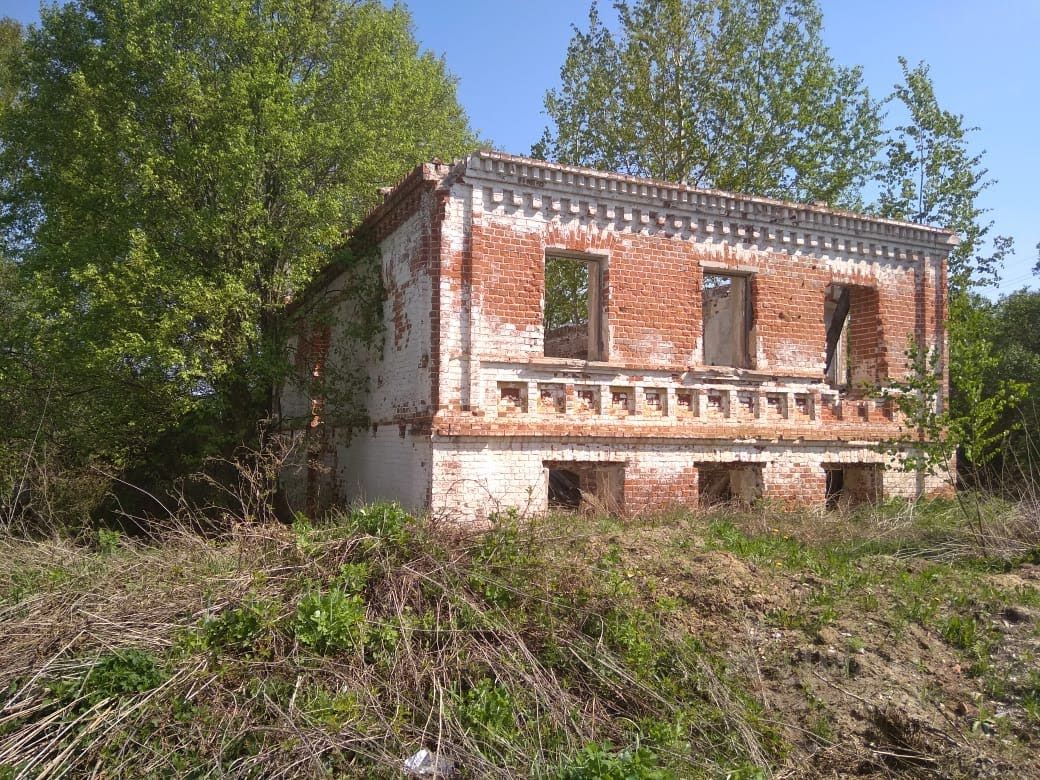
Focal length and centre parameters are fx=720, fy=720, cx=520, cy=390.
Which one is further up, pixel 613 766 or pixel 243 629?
pixel 243 629

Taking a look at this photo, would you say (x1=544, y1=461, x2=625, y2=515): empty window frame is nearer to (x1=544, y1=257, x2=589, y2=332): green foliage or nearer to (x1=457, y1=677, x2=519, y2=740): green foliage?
(x1=457, y1=677, x2=519, y2=740): green foliage

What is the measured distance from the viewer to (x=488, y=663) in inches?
201

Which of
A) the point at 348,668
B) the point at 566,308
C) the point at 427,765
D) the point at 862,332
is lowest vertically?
the point at 427,765

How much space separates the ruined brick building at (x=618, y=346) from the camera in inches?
372

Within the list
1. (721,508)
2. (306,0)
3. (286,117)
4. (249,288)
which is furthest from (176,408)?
(721,508)

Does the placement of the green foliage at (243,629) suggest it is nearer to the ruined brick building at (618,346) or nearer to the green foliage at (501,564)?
the green foliage at (501,564)

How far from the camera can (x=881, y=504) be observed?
11.1 metres

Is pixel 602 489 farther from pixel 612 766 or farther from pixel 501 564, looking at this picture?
pixel 612 766

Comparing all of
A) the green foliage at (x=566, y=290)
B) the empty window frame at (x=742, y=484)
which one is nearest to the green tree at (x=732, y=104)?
the green foliage at (x=566, y=290)

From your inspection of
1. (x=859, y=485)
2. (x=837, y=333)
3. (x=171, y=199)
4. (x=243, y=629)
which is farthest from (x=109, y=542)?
(x=837, y=333)

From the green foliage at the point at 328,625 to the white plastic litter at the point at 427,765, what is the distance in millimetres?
947

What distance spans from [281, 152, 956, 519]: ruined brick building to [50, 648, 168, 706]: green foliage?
4077 mm

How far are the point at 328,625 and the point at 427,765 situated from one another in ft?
4.03

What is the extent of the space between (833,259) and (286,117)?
8.83m
